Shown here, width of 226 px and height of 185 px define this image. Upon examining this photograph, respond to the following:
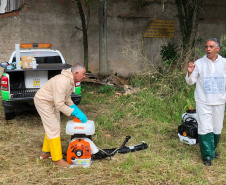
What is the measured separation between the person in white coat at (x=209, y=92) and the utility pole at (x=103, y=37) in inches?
270

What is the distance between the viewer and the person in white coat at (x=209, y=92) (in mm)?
4449

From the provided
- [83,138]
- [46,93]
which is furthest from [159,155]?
[46,93]

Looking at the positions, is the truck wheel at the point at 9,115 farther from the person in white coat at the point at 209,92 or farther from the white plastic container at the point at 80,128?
the person in white coat at the point at 209,92

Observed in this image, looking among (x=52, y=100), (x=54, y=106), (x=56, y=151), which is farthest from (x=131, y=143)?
(x=52, y=100)

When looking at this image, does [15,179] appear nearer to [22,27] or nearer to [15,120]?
[15,120]

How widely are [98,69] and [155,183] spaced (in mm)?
8603

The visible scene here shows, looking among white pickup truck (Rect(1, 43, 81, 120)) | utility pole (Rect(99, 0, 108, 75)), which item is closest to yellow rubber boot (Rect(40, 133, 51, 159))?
white pickup truck (Rect(1, 43, 81, 120))

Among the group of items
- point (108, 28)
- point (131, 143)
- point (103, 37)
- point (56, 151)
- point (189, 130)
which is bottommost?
point (131, 143)

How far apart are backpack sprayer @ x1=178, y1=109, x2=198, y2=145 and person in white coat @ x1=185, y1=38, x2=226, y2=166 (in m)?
0.60

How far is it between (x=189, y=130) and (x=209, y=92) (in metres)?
1.04

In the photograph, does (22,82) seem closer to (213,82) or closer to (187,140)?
(187,140)

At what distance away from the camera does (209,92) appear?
4.45 m

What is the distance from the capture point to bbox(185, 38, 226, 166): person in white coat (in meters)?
4.45

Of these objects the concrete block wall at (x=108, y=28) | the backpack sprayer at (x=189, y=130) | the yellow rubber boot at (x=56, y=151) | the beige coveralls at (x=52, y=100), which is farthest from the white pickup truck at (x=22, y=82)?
the concrete block wall at (x=108, y=28)
